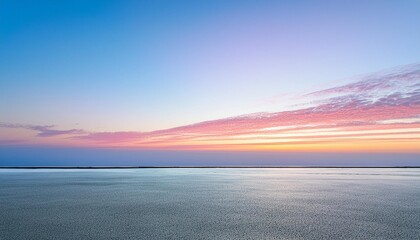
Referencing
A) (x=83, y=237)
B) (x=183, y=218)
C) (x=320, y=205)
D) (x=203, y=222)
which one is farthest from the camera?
(x=320, y=205)

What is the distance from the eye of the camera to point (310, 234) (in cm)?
599

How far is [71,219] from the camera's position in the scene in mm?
7562

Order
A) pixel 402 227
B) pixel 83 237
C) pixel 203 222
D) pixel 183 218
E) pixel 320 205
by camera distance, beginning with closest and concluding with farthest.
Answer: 1. pixel 83 237
2. pixel 402 227
3. pixel 203 222
4. pixel 183 218
5. pixel 320 205

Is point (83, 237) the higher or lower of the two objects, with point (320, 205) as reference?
higher

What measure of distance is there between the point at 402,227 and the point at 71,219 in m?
7.26

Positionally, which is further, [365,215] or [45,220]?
[365,215]

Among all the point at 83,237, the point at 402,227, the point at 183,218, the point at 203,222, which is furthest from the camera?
the point at 183,218

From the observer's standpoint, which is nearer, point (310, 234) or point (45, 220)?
point (310, 234)

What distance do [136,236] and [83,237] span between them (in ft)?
3.09

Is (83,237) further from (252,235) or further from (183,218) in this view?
(252,235)

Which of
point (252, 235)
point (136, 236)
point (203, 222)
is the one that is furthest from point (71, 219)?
point (252, 235)

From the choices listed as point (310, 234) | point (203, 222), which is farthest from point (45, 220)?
point (310, 234)

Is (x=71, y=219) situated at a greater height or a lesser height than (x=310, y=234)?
greater

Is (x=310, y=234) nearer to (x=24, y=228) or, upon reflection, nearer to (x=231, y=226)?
(x=231, y=226)
